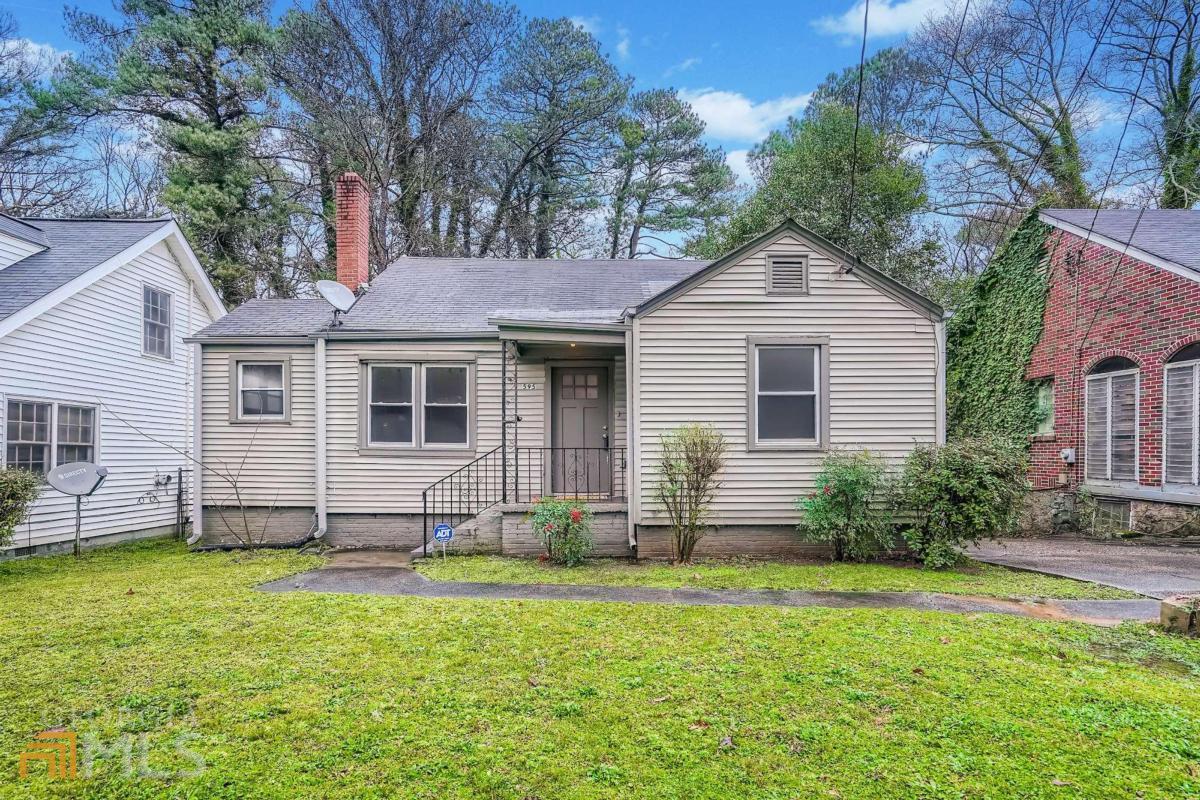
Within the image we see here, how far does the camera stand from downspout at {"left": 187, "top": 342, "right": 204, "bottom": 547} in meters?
9.84

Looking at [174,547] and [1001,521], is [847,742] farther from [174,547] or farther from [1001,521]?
[174,547]

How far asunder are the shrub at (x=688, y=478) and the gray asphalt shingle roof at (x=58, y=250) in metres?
9.18

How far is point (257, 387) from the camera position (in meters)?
10.0

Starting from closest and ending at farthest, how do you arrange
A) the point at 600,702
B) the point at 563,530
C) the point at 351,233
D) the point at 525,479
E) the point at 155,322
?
the point at 600,702, the point at 563,530, the point at 525,479, the point at 155,322, the point at 351,233

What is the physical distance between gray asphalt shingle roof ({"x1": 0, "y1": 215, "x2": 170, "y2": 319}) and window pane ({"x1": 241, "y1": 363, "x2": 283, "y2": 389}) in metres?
2.74

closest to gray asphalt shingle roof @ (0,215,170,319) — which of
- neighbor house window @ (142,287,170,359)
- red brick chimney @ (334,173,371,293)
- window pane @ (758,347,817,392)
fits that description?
neighbor house window @ (142,287,170,359)

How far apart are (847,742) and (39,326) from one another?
1148 centimetres

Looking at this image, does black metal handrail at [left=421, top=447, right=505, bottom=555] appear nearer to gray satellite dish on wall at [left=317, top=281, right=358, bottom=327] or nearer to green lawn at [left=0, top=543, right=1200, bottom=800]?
gray satellite dish on wall at [left=317, top=281, right=358, bottom=327]

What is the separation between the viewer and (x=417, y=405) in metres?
9.73

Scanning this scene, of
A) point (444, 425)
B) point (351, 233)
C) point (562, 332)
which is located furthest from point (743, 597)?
point (351, 233)

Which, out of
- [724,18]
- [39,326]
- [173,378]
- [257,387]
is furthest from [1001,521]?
[173,378]

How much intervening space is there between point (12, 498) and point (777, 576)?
926 cm

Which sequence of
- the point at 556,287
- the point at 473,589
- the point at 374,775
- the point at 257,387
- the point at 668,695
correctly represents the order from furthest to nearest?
the point at 556,287 → the point at 257,387 → the point at 473,589 → the point at 668,695 → the point at 374,775

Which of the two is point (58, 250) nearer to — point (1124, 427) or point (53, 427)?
point (53, 427)
